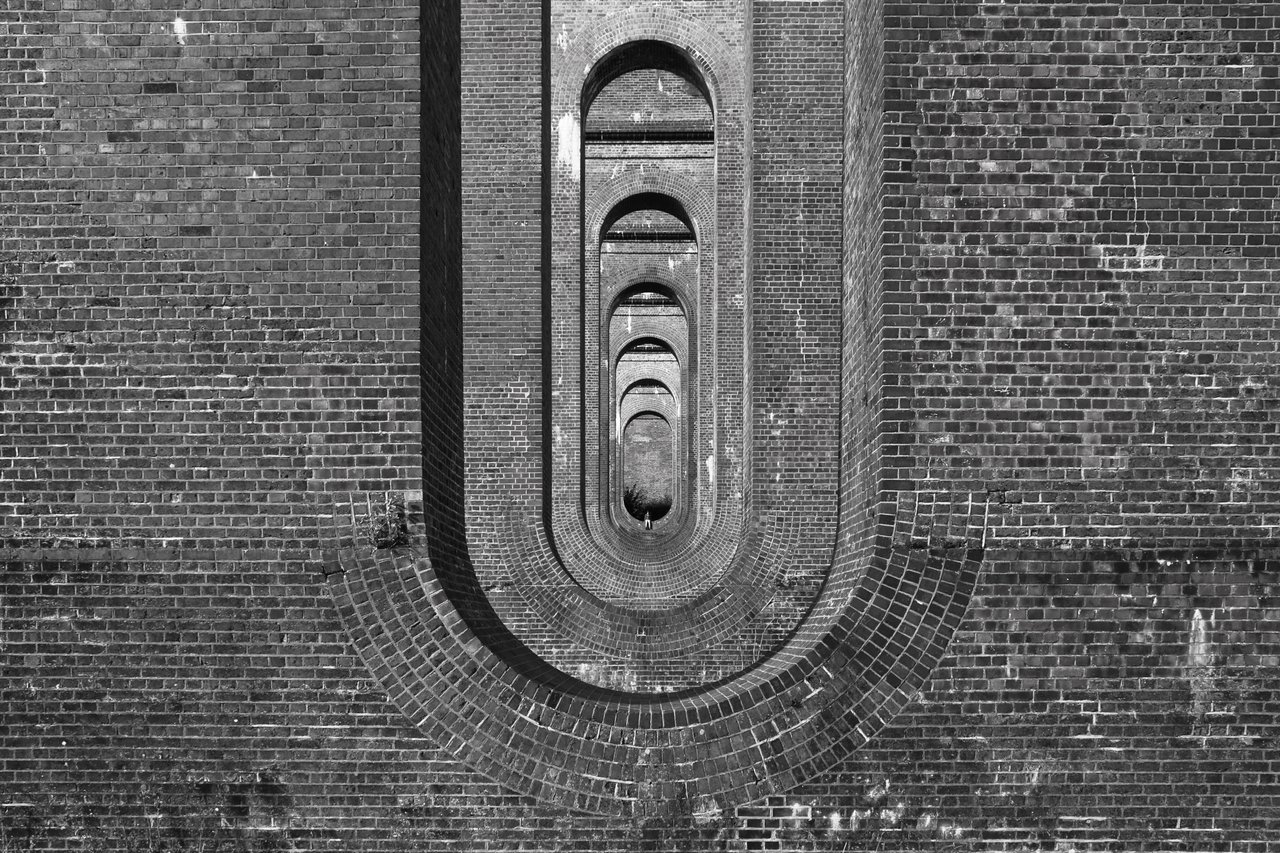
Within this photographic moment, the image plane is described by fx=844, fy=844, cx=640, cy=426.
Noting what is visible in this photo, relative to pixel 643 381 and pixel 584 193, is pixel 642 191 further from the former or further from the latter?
pixel 643 381

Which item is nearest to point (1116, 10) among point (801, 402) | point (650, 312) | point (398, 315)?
point (398, 315)

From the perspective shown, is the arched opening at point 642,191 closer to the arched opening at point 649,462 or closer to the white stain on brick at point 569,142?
the white stain on brick at point 569,142

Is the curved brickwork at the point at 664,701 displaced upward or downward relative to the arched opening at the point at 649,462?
upward

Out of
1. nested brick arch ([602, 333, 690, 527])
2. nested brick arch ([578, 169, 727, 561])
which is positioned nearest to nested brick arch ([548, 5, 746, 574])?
nested brick arch ([578, 169, 727, 561])

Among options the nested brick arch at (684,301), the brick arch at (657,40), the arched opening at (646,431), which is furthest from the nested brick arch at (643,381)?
the brick arch at (657,40)

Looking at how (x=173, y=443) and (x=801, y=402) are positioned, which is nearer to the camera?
(x=173, y=443)

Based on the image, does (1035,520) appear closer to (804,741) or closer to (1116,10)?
(804,741)
